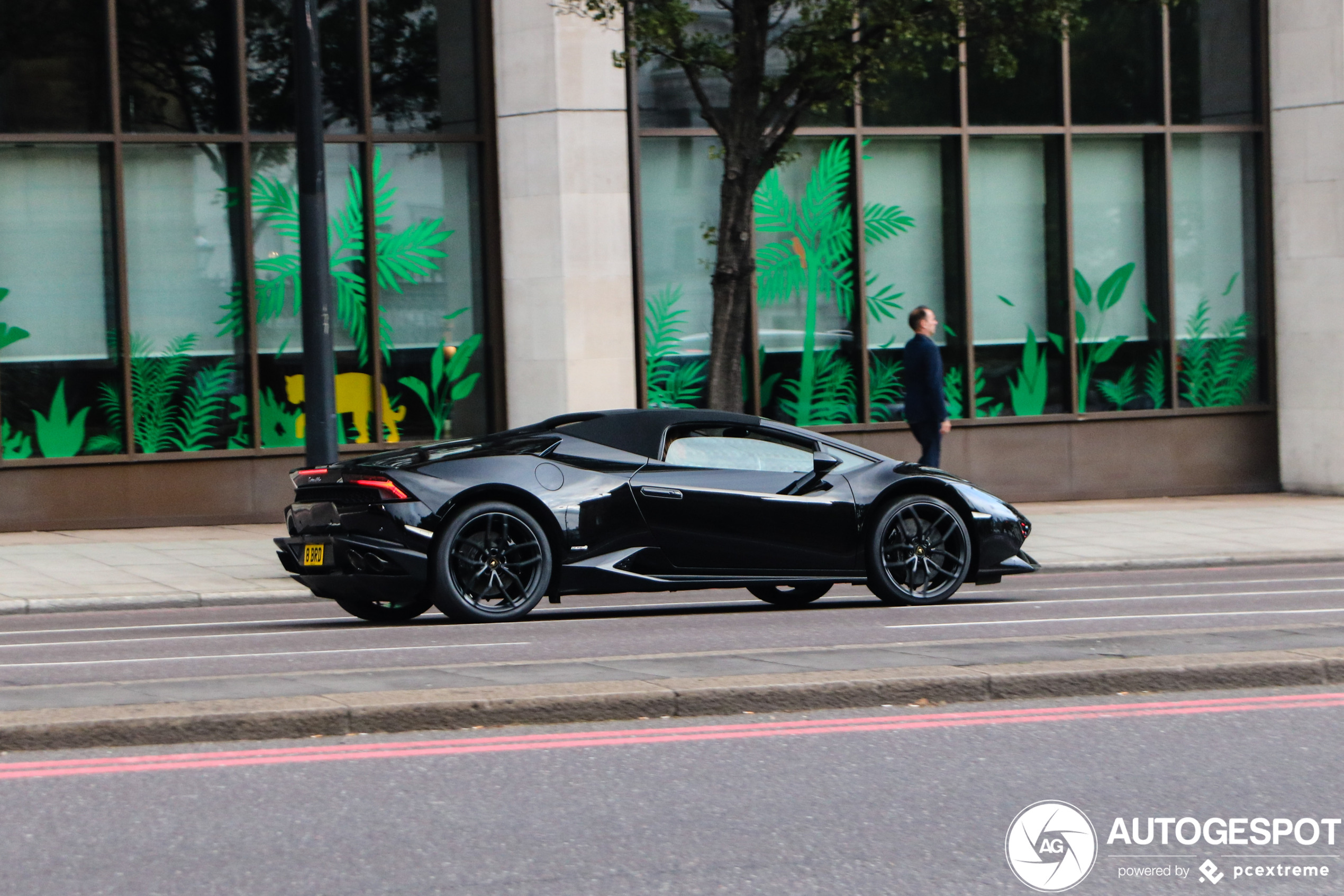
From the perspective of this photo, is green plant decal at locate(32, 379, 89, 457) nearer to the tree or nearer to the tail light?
the tree

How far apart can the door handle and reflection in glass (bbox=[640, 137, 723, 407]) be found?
8.07 metres

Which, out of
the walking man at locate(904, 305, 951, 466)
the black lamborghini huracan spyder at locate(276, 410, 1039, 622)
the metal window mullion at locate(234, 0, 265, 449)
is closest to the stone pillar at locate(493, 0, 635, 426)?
the metal window mullion at locate(234, 0, 265, 449)

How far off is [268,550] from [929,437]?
5804 mm

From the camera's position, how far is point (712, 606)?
11.1 m

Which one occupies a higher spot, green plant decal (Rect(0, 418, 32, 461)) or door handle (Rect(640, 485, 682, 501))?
green plant decal (Rect(0, 418, 32, 461))

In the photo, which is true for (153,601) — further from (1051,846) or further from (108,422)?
(1051,846)

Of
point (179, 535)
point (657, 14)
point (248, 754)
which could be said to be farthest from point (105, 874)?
point (179, 535)

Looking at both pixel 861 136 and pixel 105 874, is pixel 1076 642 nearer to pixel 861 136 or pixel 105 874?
pixel 105 874

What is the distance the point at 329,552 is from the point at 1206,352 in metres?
13.7

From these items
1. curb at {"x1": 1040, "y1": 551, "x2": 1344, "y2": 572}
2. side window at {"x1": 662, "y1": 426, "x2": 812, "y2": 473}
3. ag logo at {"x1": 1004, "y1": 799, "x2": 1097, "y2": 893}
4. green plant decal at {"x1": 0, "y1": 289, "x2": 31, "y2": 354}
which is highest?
green plant decal at {"x1": 0, "y1": 289, "x2": 31, "y2": 354}

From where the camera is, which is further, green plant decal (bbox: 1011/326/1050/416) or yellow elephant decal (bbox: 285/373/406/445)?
green plant decal (bbox: 1011/326/1050/416)

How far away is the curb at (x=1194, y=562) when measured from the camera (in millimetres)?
13969

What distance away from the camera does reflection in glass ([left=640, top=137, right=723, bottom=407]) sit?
1828 centimetres

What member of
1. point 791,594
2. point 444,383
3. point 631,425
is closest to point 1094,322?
point 444,383
